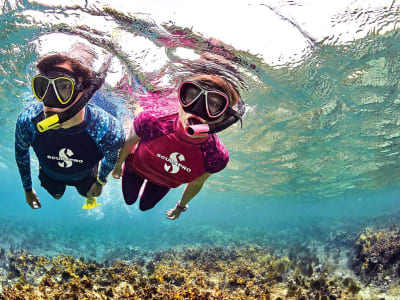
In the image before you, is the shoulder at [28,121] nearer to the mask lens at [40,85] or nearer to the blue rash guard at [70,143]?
the blue rash guard at [70,143]

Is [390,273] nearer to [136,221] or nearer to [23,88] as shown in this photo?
[23,88]

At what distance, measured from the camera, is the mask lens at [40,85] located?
4184 millimetres

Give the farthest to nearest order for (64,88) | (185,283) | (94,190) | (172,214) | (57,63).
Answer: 1. (185,283)
2. (172,214)
3. (94,190)
4. (57,63)
5. (64,88)

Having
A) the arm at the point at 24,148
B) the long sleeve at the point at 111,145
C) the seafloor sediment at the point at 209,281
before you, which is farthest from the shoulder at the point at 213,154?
the arm at the point at 24,148

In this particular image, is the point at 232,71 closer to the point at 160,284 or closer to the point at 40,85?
the point at 40,85

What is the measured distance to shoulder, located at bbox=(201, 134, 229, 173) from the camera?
17.5ft

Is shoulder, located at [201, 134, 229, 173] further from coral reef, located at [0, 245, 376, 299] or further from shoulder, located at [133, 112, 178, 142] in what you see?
coral reef, located at [0, 245, 376, 299]

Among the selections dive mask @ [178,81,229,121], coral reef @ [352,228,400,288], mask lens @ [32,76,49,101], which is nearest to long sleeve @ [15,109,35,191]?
mask lens @ [32,76,49,101]

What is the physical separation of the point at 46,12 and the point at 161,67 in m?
3.45

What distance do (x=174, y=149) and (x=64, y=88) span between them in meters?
2.39

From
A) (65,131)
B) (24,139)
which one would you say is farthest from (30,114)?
(65,131)

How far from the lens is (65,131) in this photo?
5.25m

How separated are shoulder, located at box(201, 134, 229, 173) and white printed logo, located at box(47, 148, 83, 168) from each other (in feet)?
9.83

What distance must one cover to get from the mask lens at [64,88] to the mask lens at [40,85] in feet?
0.64
